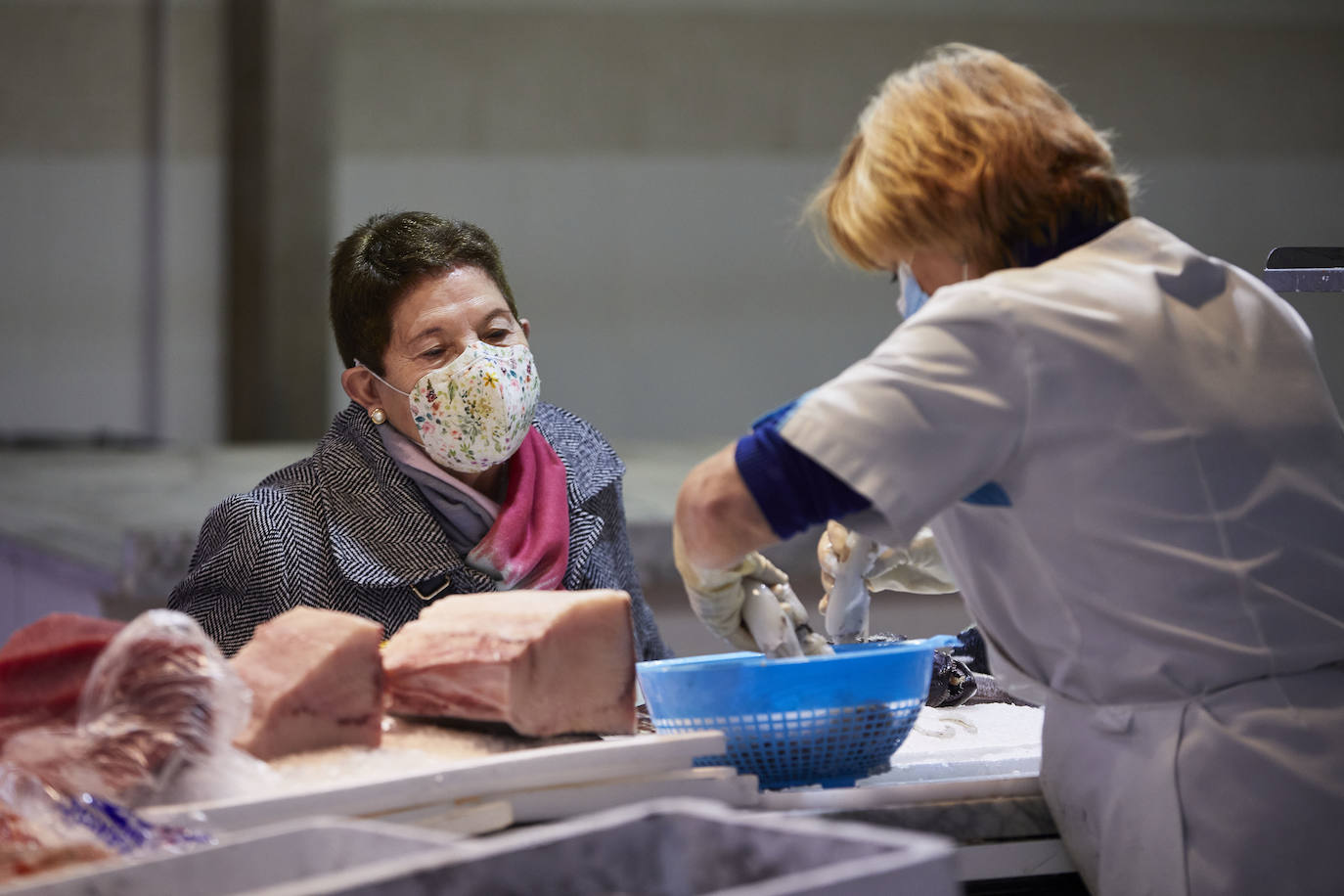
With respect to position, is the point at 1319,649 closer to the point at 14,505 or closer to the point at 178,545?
the point at 178,545

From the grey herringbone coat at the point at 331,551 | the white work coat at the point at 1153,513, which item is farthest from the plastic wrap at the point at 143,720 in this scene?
the grey herringbone coat at the point at 331,551

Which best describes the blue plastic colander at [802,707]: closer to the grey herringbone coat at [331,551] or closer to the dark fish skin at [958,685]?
the dark fish skin at [958,685]

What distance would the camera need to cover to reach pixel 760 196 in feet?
30.4

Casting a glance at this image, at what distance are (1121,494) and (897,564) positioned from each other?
656 mm

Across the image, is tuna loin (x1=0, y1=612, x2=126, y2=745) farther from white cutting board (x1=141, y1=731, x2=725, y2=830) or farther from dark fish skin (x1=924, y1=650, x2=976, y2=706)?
dark fish skin (x1=924, y1=650, x2=976, y2=706)

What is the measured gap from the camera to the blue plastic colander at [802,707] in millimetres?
1631

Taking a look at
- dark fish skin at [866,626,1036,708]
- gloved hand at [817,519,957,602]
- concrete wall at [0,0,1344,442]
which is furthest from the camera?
concrete wall at [0,0,1344,442]

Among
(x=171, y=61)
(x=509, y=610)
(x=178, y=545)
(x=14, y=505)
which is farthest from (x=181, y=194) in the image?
(x=509, y=610)

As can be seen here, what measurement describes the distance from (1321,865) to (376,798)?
99cm

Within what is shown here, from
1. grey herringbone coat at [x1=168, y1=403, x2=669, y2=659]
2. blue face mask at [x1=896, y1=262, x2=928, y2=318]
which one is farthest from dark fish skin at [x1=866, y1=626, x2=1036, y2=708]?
grey herringbone coat at [x1=168, y1=403, x2=669, y2=659]

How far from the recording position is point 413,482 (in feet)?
8.46

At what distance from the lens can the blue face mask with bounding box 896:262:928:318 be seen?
1.74 meters

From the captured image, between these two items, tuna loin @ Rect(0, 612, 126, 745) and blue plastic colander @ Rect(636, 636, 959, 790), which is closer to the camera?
tuna loin @ Rect(0, 612, 126, 745)

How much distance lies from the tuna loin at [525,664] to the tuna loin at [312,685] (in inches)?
3.3
